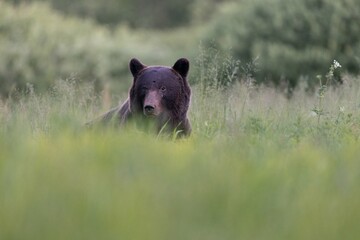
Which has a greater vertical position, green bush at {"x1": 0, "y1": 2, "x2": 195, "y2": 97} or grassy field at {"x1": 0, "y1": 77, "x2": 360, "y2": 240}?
grassy field at {"x1": 0, "y1": 77, "x2": 360, "y2": 240}

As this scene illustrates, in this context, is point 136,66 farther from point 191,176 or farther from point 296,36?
point 296,36

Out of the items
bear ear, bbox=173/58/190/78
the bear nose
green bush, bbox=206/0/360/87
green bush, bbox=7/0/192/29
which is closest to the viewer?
the bear nose

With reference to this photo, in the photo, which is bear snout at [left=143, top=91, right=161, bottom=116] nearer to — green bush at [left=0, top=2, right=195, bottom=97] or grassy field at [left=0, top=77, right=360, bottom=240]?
grassy field at [left=0, top=77, right=360, bottom=240]

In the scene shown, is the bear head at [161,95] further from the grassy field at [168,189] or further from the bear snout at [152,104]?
the grassy field at [168,189]

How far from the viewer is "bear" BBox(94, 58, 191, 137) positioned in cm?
876

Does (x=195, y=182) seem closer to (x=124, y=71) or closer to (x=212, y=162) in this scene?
(x=212, y=162)

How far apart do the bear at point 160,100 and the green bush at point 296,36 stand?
38.3 ft

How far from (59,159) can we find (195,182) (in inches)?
28.9

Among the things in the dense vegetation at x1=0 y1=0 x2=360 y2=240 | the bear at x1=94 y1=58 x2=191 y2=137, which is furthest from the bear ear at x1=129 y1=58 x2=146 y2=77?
the dense vegetation at x1=0 y1=0 x2=360 y2=240

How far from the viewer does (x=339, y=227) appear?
14.8 feet

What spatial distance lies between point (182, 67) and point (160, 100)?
0.58m

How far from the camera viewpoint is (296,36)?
75.6ft

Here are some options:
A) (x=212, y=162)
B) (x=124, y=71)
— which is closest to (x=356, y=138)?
(x=212, y=162)

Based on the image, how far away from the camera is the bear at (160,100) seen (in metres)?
8.76
